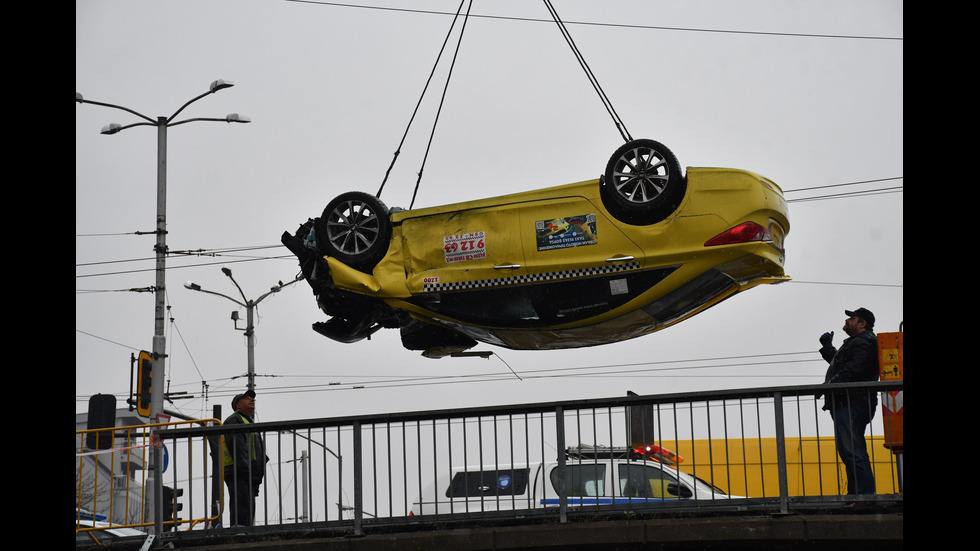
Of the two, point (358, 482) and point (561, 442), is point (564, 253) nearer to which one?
point (561, 442)

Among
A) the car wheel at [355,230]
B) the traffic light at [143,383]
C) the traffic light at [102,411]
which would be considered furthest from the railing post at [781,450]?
the traffic light at [143,383]

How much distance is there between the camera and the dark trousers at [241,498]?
9469mm

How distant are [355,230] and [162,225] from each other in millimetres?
10800

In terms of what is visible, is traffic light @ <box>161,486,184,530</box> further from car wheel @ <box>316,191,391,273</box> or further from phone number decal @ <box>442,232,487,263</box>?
phone number decal @ <box>442,232,487,263</box>

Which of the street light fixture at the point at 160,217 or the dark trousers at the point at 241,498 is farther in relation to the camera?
the street light fixture at the point at 160,217

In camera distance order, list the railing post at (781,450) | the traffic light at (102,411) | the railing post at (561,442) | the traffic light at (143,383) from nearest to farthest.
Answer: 1. the railing post at (781,450)
2. the railing post at (561,442)
3. the traffic light at (102,411)
4. the traffic light at (143,383)

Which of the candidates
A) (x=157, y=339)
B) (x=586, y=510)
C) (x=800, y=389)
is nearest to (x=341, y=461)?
(x=586, y=510)

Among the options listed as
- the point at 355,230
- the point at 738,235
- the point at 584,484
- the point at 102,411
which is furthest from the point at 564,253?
the point at 102,411

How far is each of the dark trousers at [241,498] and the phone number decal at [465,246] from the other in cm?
258

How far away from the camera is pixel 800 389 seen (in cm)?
866

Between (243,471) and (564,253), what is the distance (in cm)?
348

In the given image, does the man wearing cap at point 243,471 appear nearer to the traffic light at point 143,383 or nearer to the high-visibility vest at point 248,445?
the high-visibility vest at point 248,445
